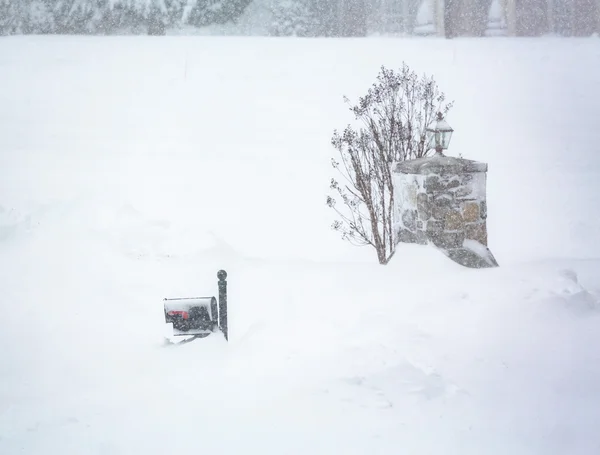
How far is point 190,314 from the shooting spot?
393 centimetres

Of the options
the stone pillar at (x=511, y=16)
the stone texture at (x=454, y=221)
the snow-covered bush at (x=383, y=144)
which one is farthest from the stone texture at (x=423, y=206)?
the stone pillar at (x=511, y=16)

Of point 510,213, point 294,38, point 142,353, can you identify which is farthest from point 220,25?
point 142,353

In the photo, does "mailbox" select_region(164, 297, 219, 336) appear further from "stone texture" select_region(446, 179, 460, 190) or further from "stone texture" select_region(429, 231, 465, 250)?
"stone texture" select_region(446, 179, 460, 190)

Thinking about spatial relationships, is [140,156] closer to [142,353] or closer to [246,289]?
[246,289]

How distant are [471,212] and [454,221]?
167 millimetres

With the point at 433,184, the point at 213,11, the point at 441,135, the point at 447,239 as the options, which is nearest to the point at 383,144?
the point at 441,135

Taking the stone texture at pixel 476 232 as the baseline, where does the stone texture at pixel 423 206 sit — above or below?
above

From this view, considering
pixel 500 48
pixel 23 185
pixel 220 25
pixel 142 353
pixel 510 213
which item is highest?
pixel 220 25

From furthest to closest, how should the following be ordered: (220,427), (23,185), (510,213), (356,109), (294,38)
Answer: (294,38) → (510,213) → (23,185) → (356,109) → (220,427)

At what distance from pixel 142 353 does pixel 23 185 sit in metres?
3.60

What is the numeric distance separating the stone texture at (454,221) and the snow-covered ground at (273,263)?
0.90ft

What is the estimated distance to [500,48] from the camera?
9.05 metres

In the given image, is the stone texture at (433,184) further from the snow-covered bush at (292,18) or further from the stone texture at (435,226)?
the snow-covered bush at (292,18)

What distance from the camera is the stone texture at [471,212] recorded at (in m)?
4.57
